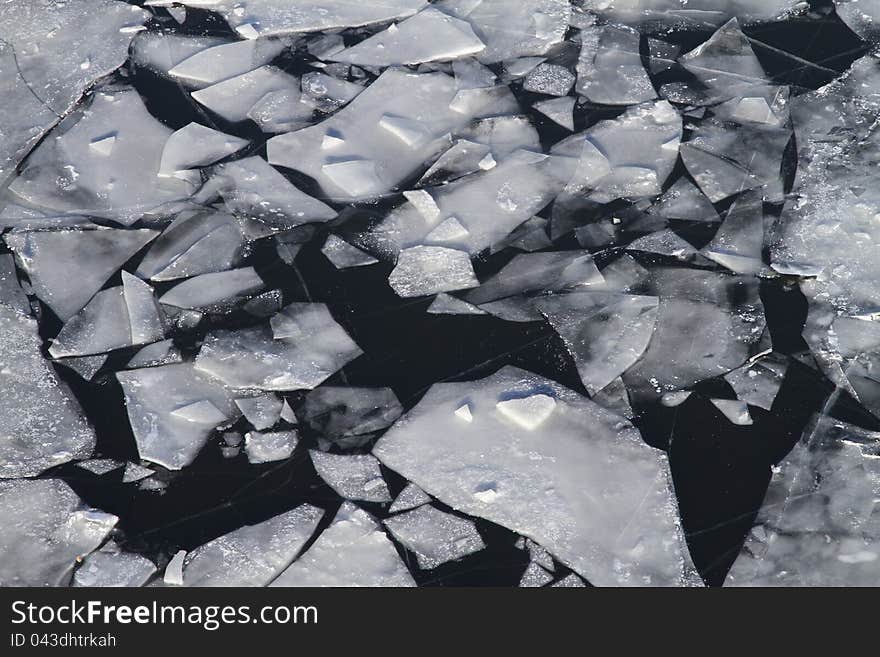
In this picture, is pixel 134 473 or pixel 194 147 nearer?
pixel 134 473

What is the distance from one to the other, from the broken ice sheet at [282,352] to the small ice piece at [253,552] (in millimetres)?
363

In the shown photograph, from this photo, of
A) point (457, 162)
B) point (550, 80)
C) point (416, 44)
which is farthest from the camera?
point (416, 44)

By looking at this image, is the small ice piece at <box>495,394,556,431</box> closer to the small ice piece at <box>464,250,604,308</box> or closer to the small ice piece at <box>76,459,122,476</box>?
the small ice piece at <box>464,250,604,308</box>

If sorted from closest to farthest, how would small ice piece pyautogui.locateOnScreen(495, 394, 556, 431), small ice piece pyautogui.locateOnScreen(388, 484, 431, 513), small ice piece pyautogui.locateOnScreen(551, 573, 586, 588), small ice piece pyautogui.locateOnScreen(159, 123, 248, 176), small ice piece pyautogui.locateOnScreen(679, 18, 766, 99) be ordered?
small ice piece pyautogui.locateOnScreen(551, 573, 586, 588) < small ice piece pyautogui.locateOnScreen(388, 484, 431, 513) < small ice piece pyautogui.locateOnScreen(495, 394, 556, 431) < small ice piece pyautogui.locateOnScreen(159, 123, 248, 176) < small ice piece pyautogui.locateOnScreen(679, 18, 766, 99)

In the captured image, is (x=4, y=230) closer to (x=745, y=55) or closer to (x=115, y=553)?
(x=115, y=553)

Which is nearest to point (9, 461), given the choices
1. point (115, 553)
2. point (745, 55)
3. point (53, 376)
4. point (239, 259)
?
point (53, 376)

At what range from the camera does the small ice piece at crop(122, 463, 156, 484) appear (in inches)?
79.9

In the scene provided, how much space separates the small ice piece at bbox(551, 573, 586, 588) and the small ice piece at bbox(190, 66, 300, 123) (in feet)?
6.00

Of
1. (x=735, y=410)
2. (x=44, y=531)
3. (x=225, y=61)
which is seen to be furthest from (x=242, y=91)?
(x=735, y=410)

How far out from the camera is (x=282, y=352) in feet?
7.27

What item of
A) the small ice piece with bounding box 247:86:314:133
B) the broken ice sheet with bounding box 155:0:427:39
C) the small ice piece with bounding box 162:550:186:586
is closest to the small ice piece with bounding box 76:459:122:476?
the small ice piece with bounding box 162:550:186:586

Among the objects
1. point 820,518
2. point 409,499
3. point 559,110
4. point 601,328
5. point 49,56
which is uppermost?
point 49,56

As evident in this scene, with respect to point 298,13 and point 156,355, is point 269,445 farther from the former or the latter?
point 298,13

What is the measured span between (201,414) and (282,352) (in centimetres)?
26
